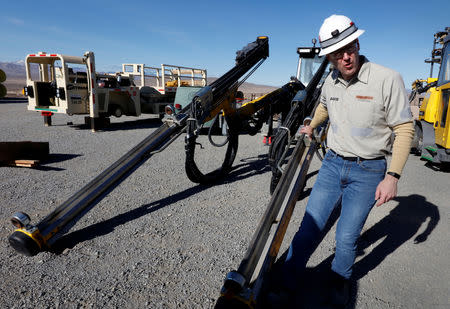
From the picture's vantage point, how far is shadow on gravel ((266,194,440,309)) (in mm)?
2701

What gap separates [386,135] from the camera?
2180 millimetres

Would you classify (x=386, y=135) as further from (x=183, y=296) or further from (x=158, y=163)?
(x=158, y=163)

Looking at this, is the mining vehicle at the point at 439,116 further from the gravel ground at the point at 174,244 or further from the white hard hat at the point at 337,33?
the white hard hat at the point at 337,33

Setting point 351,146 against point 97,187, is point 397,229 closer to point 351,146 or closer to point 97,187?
point 351,146

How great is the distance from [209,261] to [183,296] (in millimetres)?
585

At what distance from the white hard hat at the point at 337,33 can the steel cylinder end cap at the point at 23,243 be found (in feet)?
10.2

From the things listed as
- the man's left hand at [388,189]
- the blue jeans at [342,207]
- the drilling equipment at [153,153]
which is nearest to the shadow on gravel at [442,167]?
the drilling equipment at [153,153]

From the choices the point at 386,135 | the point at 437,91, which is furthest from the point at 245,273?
the point at 437,91

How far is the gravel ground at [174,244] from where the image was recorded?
8.57ft

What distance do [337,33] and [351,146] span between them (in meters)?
0.80

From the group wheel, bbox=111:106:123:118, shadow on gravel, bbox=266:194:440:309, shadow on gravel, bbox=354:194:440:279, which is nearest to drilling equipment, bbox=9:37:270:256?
shadow on gravel, bbox=266:194:440:309

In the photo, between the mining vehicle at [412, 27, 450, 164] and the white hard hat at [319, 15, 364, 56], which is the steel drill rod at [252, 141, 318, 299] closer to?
the white hard hat at [319, 15, 364, 56]

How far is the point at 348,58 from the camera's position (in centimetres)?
211

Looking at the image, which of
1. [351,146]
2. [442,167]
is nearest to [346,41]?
[351,146]
